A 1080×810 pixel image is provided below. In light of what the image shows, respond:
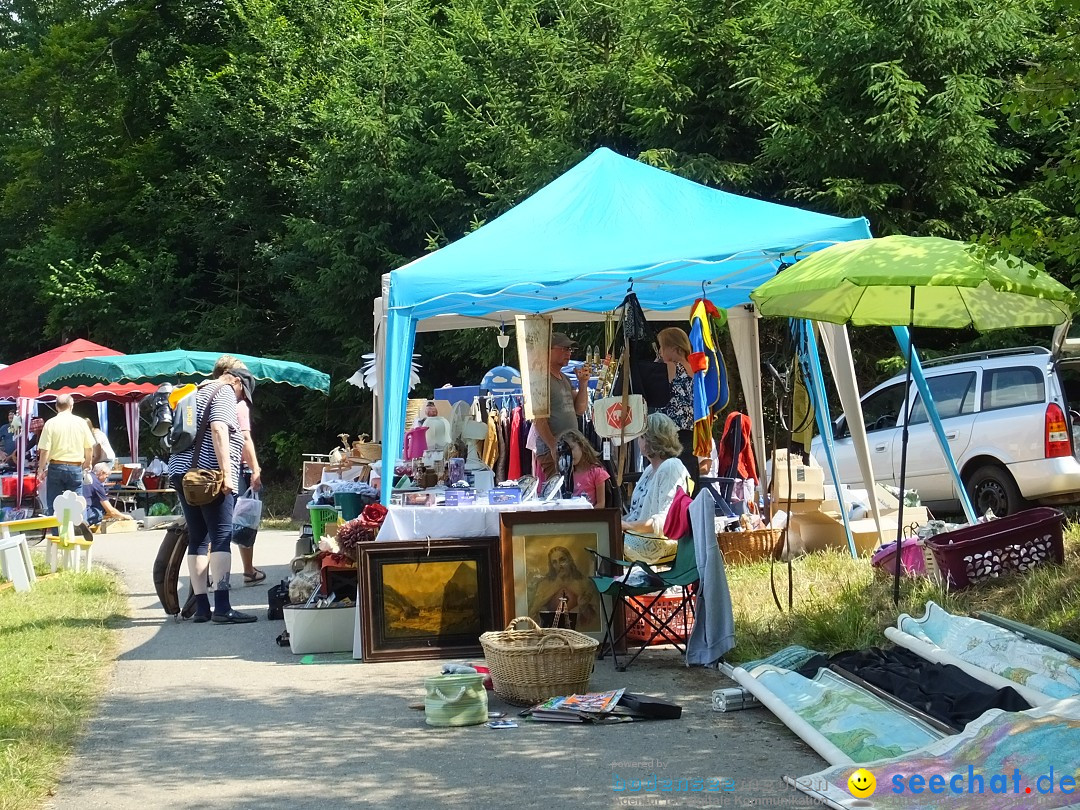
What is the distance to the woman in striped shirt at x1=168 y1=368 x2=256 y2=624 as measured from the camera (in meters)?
8.87

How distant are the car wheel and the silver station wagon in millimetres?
10

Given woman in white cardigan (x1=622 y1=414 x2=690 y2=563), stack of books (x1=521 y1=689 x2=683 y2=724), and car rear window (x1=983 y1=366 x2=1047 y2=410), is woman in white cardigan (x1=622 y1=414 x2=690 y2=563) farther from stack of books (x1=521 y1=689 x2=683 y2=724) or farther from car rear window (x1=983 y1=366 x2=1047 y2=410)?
car rear window (x1=983 y1=366 x2=1047 y2=410)

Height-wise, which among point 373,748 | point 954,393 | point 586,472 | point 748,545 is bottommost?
point 373,748

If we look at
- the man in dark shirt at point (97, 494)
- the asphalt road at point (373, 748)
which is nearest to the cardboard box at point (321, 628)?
the asphalt road at point (373, 748)

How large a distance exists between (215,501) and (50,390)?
54.9ft

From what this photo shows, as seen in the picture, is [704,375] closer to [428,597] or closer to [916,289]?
[916,289]

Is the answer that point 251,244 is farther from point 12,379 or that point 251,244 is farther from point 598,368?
point 598,368

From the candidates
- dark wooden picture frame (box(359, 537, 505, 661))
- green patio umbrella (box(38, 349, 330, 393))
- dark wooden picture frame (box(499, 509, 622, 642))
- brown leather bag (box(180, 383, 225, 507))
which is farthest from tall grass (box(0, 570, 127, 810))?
green patio umbrella (box(38, 349, 330, 393))

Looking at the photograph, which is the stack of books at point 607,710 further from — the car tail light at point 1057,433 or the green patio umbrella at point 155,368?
the green patio umbrella at point 155,368

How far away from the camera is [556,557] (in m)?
7.53

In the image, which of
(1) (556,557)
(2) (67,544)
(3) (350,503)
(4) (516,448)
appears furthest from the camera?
(2) (67,544)

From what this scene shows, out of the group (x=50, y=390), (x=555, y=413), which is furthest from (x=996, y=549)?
(x=50, y=390)

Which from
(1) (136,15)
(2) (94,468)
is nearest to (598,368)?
(2) (94,468)

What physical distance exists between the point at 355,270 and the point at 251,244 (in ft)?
21.0
